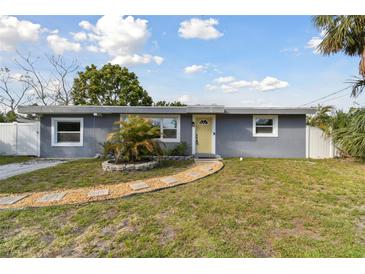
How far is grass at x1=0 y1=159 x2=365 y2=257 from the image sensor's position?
8.17 feet

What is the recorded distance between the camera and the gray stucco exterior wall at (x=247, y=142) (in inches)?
398

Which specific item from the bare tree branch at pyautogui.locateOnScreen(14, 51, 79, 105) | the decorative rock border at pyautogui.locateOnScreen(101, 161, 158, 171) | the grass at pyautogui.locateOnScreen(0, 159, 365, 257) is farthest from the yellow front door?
the bare tree branch at pyautogui.locateOnScreen(14, 51, 79, 105)

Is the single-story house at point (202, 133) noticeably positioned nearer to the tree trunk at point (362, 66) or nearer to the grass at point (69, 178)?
the tree trunk at point (362, 66)

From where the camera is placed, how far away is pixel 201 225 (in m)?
3.08

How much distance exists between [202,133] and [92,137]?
5.25 metres

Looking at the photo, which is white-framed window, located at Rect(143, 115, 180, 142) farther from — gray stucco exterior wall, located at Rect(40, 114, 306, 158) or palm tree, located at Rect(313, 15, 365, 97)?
palm tree, located at Rect(313, 15, 365, 97)

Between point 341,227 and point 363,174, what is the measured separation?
15.5 feet

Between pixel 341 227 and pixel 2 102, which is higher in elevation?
pixel 2 102

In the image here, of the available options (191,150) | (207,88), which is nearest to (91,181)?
(191,150)

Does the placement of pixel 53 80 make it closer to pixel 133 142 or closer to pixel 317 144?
pixel 133 142

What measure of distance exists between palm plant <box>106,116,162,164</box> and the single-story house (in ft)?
8.27
